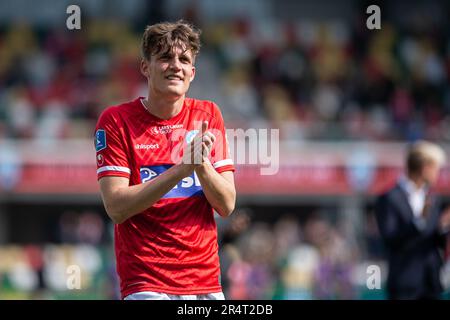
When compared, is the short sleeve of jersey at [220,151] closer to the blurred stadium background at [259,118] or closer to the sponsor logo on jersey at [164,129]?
the sponsor logo on jersey at [164,129]

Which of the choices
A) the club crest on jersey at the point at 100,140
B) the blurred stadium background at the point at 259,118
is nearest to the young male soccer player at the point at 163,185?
the club crest on jersey at the point at 100,140

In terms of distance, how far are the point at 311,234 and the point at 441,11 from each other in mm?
10802

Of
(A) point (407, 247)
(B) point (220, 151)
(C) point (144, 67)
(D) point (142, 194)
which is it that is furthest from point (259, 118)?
(D) point (142, 194)

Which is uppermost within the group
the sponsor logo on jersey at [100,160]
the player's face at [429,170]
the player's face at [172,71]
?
the player's face at [172,71]

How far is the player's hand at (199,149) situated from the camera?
4723 mm

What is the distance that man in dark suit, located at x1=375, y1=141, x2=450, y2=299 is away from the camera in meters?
7.62

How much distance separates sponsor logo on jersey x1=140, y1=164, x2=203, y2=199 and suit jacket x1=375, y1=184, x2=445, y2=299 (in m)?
2.95

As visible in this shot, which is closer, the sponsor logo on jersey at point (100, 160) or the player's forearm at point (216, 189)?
the player's forearm at point (216, 189)

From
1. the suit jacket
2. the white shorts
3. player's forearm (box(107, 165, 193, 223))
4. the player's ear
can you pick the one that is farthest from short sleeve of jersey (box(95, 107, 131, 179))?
the suit jacket
